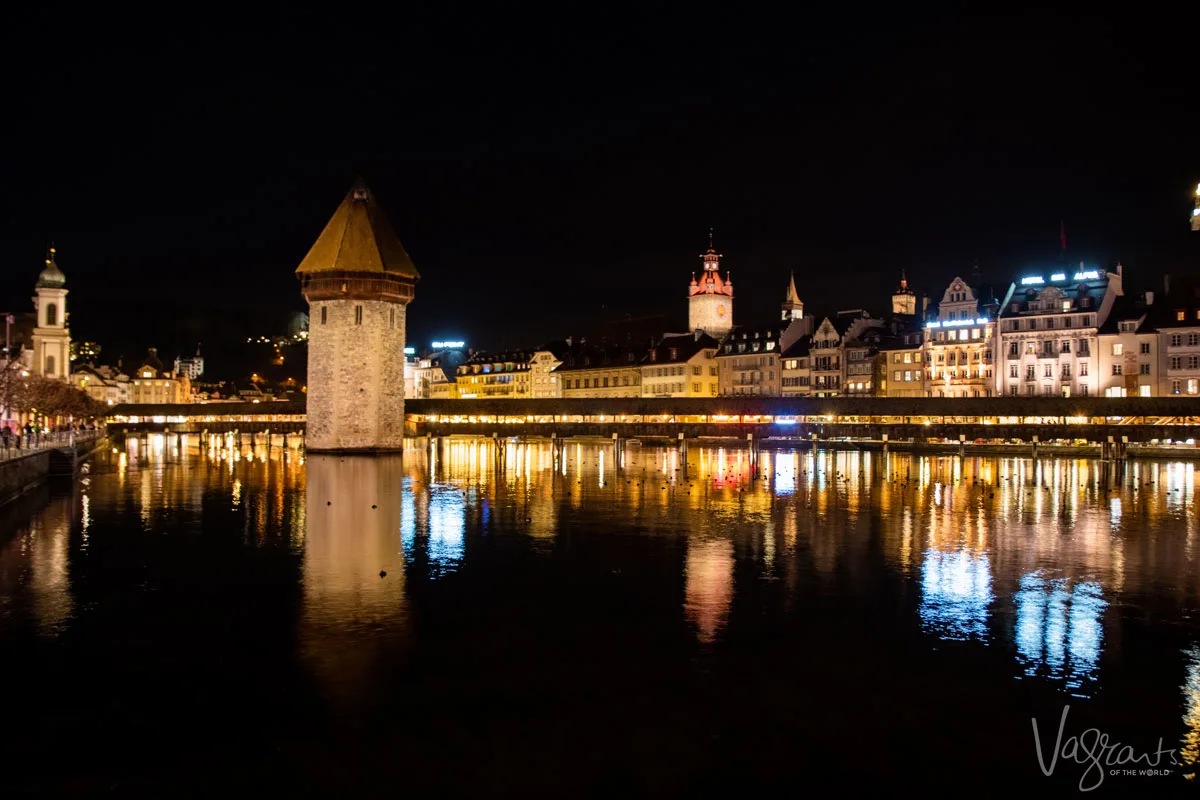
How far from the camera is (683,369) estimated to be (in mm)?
80375

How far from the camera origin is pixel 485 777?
657 cm

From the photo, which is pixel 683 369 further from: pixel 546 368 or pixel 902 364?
pixel 546 368

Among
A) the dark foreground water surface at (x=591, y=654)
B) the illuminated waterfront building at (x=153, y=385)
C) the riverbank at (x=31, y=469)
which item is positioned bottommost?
the dark foreground water surface at (x=591, y=654)

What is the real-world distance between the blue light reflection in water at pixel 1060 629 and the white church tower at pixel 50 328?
2964 inches

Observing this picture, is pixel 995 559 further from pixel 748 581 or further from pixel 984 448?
pixel 984 448

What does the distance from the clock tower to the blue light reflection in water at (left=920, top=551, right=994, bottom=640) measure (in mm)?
79777

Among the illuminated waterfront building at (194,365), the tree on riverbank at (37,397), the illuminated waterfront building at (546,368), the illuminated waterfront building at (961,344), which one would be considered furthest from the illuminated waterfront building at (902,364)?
the illuminated waterfront building at (194,365)

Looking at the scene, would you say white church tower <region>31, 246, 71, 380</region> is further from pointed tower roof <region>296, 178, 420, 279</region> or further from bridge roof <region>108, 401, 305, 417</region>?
pointed tower roof <region>296, 178, 420, 279</region>

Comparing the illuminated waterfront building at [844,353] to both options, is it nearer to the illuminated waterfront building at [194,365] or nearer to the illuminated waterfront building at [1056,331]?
the illuminated waterfront building at [1056,331]

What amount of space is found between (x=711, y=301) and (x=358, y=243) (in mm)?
55530

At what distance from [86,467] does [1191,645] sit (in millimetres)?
35570

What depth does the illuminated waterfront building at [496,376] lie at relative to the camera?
102m

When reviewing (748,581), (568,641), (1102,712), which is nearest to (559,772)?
(568,641)

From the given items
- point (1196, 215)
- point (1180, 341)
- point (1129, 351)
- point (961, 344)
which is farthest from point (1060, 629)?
point (1196, 215)
